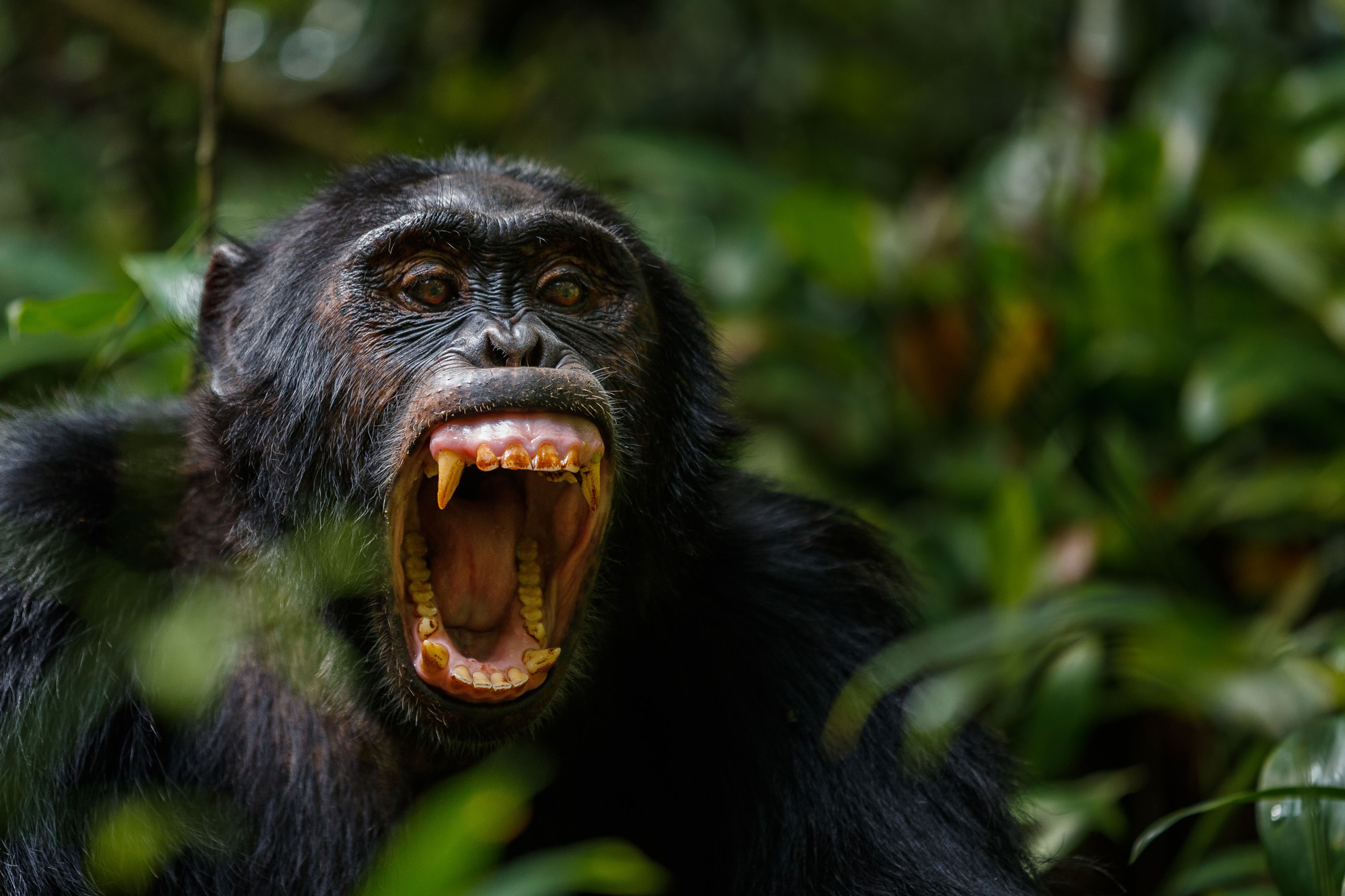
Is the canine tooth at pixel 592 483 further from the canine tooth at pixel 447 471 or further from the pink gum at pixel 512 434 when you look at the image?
the canine tooth at pixel 447 471

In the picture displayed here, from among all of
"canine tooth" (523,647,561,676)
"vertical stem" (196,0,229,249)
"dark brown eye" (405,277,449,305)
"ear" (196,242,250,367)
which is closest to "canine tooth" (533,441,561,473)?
"canine tooth" (523,647,561,676)

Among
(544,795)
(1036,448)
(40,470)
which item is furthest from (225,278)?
(1036,448)

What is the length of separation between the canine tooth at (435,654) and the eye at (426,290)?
86 cm

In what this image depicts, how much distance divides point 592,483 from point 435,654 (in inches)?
20.5

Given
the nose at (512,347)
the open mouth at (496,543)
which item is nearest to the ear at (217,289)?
the open mouth at (496,543)

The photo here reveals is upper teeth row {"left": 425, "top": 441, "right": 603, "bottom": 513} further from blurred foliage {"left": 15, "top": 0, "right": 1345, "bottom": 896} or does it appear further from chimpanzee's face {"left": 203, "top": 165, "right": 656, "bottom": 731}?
blurred foliage {"left": 15, "top": 0, "right": 1345, "bottom": 896}

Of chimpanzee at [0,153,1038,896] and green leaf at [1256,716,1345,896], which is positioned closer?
green leaf at [1256,716,1345,896]

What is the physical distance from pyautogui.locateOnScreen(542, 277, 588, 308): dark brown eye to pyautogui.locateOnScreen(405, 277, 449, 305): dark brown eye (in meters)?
0.26

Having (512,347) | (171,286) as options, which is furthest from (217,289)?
(512,347)

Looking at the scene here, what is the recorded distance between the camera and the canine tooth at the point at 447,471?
9.70 feet

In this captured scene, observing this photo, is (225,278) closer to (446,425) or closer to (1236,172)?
(446,425)

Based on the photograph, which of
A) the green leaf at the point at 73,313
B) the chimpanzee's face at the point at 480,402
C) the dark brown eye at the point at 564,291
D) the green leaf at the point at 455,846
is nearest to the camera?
the green leaf at the point at 455,846

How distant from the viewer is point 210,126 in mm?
4516

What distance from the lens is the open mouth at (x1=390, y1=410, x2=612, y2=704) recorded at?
2959 mm
